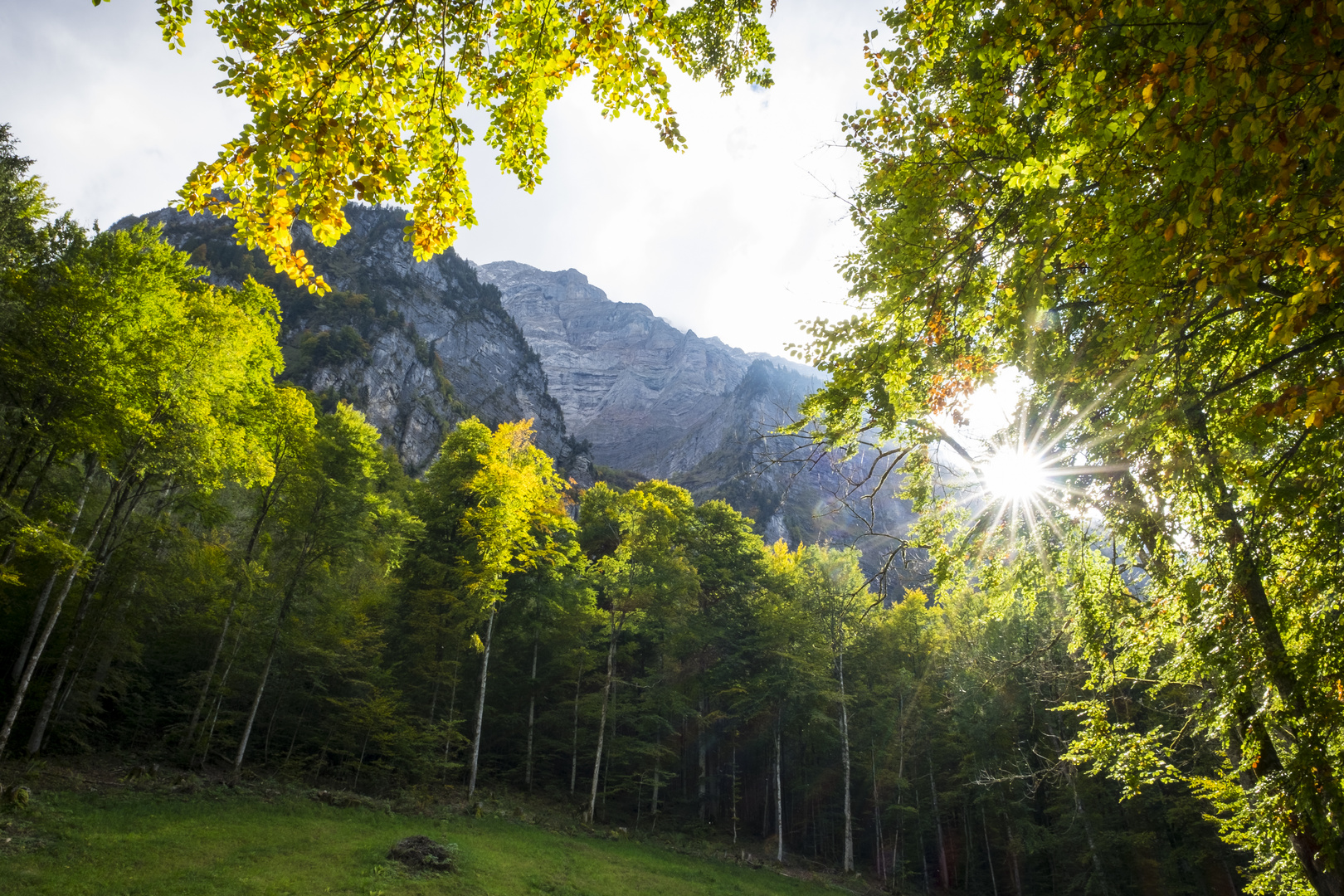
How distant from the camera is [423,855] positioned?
995 centimetres

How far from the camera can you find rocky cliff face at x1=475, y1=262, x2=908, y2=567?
93.6 meters

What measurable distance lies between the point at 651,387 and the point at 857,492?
149 metres

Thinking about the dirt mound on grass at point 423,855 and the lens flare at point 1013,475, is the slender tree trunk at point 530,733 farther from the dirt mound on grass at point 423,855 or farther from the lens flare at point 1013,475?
the lens flare at point 1013,475

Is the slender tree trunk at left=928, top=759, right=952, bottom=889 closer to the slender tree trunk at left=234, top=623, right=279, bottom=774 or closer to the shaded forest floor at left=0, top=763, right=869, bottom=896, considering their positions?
the shaded forest floor at left=0, top=763, right=869, bottom=896

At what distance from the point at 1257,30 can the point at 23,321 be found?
15.4 meters

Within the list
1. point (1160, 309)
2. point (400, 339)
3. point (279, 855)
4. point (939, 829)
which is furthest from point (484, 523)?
point (400, 339)

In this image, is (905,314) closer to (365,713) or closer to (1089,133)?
(1089,133)

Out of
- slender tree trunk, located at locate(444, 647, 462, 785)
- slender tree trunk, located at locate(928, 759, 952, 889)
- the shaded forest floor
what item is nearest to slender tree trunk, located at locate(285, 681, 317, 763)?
the shaded forest floor

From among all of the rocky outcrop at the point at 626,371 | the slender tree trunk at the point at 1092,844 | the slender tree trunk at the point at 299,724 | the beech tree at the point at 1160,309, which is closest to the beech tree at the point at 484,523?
the slender tree trunk at the point at 299,724

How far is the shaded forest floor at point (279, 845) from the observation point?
7469 mm

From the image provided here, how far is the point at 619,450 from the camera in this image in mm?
134750

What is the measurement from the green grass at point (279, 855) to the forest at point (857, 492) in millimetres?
2490

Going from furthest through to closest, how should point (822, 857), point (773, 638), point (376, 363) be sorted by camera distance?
point (376, 363) → point (822, 857) → point (773, 638)

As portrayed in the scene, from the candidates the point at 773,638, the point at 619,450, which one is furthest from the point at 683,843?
the point at 619,450
